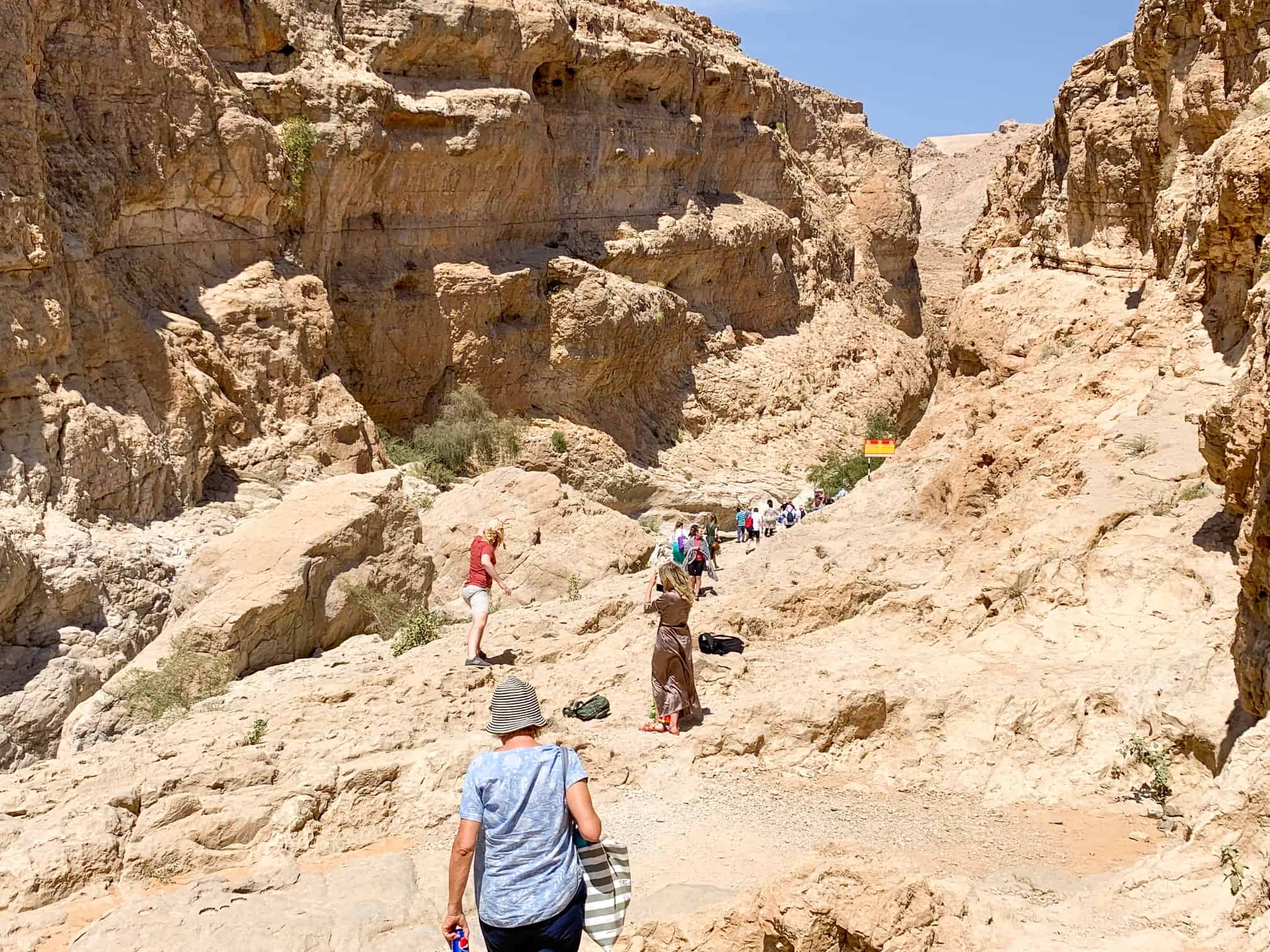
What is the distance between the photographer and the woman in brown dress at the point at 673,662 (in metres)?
8.59

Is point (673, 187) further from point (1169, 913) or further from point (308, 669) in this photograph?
point (1169, 913)

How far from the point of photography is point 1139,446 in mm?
10500

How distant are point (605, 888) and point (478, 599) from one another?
6208 millimetres

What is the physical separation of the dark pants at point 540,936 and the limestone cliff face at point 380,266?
950cm

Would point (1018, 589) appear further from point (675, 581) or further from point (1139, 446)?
point (675, 581)

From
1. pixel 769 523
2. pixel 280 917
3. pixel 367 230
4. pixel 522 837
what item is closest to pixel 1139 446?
pixel 522 837

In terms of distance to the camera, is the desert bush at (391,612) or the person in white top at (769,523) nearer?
the desert bush at (391,612)

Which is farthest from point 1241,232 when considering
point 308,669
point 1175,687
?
point 308,669

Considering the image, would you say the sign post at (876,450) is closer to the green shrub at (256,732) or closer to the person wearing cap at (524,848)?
the green shrub at (256,732)

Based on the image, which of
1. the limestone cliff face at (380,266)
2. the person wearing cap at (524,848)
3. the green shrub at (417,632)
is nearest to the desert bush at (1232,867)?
the person wearing cap at (524,848)

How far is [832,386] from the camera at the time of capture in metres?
36.4

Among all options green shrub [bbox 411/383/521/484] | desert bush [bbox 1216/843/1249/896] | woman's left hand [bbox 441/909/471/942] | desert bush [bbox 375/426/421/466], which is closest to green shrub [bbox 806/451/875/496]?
green shrub [bbox 411/383/521/484]

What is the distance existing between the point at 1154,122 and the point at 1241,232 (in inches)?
228

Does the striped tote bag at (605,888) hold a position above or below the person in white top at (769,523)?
above
